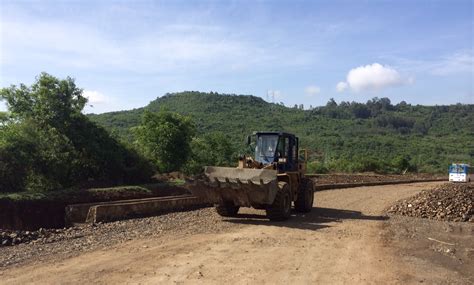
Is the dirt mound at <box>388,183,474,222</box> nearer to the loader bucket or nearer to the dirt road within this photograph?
the dirt road

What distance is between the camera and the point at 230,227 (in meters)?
13.1

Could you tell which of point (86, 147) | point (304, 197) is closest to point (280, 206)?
point (304, 197)

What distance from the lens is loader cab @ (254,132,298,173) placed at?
15.8 meters

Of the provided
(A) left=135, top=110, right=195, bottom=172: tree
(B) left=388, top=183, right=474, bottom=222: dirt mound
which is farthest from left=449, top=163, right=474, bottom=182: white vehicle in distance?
(A) left=135, top=110, right=195, bottom=172: tree

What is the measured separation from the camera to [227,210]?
15.1m

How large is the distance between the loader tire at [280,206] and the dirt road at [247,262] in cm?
103

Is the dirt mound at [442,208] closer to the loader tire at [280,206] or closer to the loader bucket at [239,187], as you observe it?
the loader tire at [280,206]

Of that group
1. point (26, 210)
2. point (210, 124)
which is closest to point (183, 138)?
point (26, 210)

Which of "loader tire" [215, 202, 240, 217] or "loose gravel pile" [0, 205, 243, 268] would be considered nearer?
"loose gravel pile" [0, 205, 243, 268]

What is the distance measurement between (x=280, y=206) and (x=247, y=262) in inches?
205

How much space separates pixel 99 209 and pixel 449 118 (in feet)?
391

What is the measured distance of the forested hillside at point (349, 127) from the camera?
2379 inches

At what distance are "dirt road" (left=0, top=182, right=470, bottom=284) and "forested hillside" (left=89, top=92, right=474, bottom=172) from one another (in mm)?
32873

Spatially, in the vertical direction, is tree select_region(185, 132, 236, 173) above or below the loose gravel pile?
above
